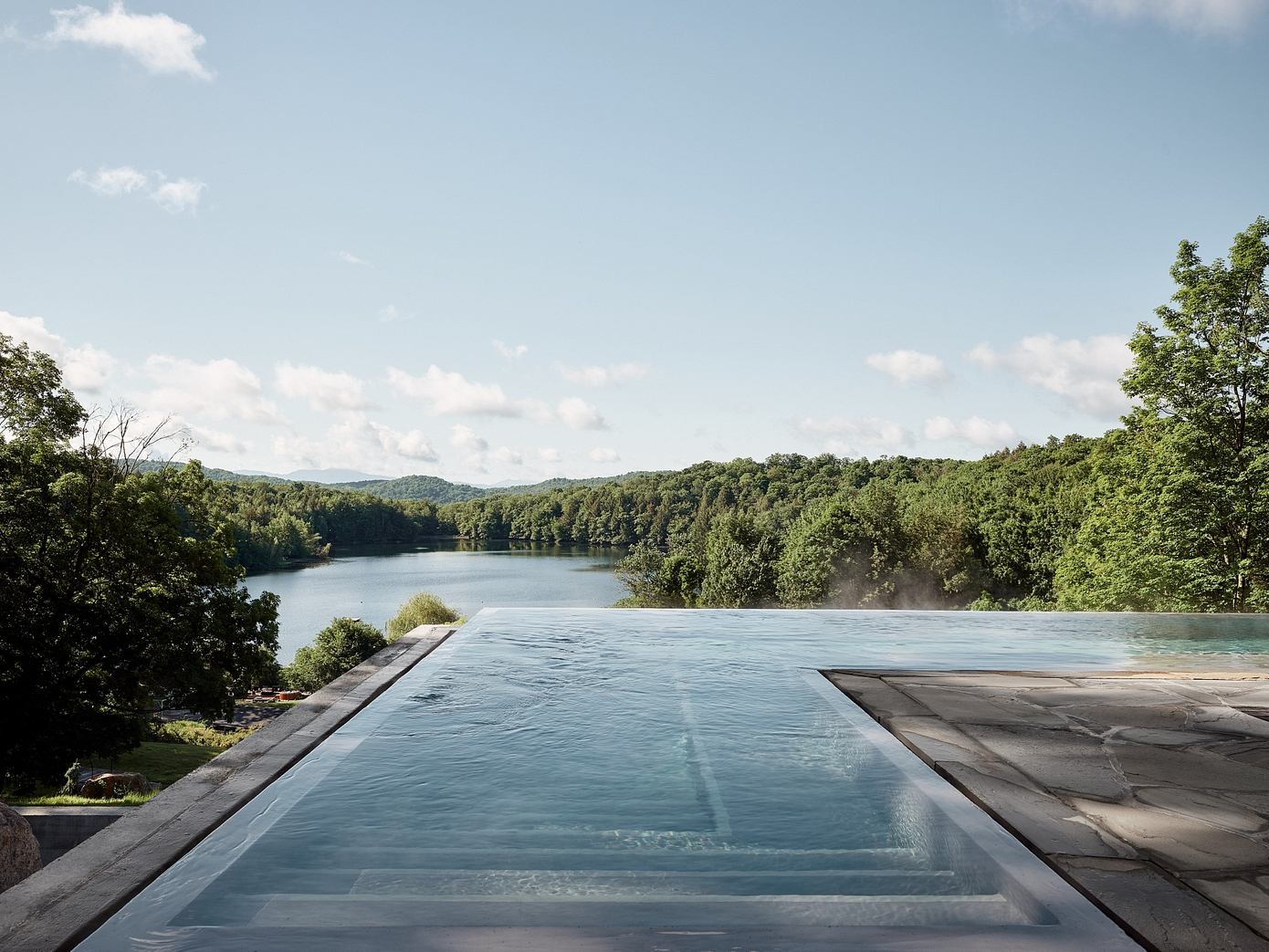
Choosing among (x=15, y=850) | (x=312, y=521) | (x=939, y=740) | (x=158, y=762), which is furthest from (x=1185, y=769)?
(x=312, y=521)

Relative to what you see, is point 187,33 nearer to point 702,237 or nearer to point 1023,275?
point 702,237

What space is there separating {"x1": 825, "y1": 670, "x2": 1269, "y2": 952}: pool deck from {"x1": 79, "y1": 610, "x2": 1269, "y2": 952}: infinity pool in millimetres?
109

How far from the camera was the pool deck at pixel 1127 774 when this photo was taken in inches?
66.5

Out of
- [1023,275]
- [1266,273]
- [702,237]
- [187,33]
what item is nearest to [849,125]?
[702,237]

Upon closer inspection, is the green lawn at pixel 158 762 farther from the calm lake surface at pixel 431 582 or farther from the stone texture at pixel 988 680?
the calm lake surface at pixel 431 582

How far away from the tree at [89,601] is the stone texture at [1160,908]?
1337 cm

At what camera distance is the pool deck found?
1.69 metres

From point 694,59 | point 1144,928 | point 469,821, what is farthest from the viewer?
point 694,59

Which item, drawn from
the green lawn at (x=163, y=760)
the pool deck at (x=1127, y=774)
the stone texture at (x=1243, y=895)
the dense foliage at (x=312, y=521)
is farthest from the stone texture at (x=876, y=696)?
the dense foliage at (x=312, y=521)

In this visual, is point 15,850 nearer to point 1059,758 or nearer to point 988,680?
point 1059,758

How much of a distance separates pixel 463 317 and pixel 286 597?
26.2 m

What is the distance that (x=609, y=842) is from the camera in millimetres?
2213

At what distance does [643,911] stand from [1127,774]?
169 cm

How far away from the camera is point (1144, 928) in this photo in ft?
5.09
